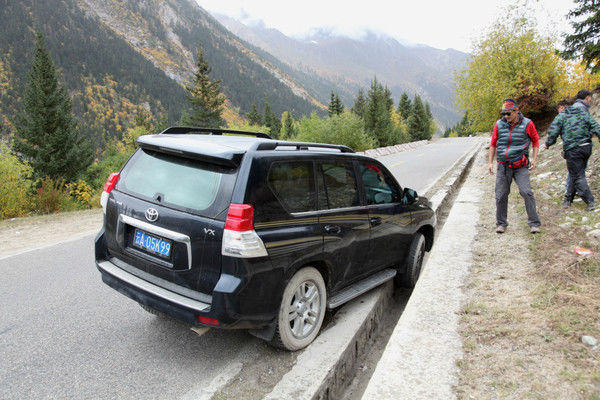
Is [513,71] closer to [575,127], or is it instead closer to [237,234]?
[575,127]

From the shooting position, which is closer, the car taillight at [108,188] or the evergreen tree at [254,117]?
the car taillight at [108,188]

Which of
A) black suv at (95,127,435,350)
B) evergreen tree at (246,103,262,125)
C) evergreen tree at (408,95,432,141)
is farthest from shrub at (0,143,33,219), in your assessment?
evergreen tree at (246,103,262,125)

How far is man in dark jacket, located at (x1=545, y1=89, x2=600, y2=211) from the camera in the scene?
6238 millimetres

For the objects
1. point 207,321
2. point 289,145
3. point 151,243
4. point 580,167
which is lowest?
point 207,321

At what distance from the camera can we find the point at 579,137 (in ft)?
20.7

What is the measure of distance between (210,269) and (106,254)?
1289mm

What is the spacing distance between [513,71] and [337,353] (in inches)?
905

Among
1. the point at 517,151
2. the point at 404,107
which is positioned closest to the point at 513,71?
the point at 517,151

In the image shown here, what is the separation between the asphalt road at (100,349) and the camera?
8.57ft

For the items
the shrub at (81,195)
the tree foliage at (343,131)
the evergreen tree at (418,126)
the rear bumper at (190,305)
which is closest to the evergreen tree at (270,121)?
the evergreen tree at (418,126)

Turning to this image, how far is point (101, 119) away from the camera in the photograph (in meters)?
123

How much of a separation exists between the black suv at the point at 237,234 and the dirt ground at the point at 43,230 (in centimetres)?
404

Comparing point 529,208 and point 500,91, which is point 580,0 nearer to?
point 500,91

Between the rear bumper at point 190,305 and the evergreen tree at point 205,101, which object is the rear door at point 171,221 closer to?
the rear bumper at point 190,305
